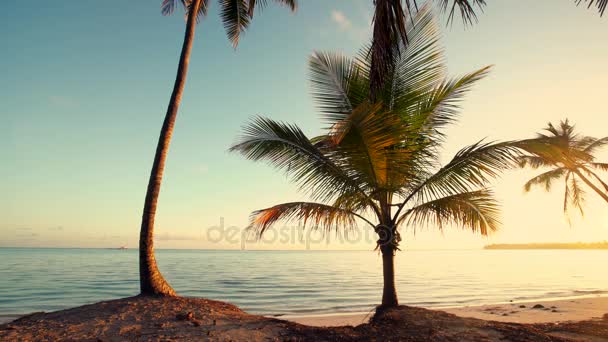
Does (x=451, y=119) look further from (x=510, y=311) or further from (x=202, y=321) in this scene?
(x=510, y=311)

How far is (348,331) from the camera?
599 cm

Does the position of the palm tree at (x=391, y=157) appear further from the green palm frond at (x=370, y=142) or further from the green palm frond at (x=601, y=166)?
the green palm frond at (x=601, y=166)

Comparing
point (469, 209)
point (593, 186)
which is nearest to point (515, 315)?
point (469, 209)

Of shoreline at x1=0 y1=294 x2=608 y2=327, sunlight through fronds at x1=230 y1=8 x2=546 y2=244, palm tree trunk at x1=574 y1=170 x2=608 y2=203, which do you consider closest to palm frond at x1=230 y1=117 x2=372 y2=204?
sunlight through fronds at x1=230 y1=8 x2=546 y2=244

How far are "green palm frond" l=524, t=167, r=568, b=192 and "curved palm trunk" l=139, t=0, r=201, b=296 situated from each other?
1000 inches

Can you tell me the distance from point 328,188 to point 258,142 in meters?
1.75

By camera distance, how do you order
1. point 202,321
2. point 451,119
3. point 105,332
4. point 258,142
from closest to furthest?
point 105,332 → point 202,321 → point 258,142 → point 451,119

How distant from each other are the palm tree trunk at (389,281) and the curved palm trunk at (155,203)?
457 cm

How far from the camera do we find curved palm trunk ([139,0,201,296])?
7.66 metres

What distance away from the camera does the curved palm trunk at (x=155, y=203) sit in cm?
766

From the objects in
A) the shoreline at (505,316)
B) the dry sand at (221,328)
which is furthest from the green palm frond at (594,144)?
the dry sand at (221,328)

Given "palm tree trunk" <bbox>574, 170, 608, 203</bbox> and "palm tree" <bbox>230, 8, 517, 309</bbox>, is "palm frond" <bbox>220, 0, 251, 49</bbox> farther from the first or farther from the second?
"palm tree trunk" <bbox>574, 170, 608, 203</bbox>

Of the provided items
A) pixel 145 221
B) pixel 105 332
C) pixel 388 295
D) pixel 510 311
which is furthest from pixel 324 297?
pixel 105 332

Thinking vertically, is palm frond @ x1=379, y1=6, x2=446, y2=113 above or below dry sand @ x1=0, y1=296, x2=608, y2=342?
above
